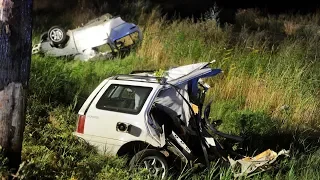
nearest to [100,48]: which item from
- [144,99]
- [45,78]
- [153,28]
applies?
[153,28]

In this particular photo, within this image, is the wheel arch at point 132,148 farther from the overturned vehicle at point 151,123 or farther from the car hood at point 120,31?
the car hood at point 120,31

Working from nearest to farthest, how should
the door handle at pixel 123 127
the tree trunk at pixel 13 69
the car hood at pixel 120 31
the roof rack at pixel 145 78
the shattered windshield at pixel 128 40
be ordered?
the tree trunk at pixel 13 69, the door handle at pixel 123 127, the roof rack at pixel 145 78, the car hood at pixel 120 31, the shattered windshield at pixel 128 40

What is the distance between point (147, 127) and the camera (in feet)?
19.4

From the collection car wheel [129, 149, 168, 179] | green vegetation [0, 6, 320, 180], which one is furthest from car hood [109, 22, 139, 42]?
car wheel [129, 149, 168, 179]

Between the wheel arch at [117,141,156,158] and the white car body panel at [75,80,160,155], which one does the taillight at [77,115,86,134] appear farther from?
the wheel arch at [117,141,156,158]

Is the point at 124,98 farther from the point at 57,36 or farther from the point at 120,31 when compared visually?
the point at 57,36

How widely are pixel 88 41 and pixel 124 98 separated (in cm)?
568

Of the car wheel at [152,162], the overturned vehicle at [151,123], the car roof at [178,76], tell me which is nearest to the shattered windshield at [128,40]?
the car roof at [178,76]

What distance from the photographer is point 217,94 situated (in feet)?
32.5

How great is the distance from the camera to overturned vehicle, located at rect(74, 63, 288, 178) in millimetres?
5914

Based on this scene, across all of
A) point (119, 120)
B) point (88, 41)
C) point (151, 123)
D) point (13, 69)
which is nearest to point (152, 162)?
point (151, 123)

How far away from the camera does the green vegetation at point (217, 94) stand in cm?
583

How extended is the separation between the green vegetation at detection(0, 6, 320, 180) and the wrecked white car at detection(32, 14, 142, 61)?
381 millimetres

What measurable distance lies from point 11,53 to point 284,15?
16.4m
